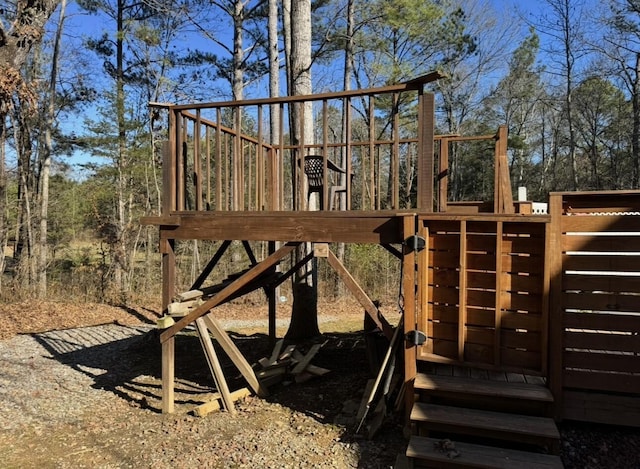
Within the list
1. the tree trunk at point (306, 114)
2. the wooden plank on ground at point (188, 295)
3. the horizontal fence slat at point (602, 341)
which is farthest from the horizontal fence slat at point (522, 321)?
the tree trunk at point (306, 114)

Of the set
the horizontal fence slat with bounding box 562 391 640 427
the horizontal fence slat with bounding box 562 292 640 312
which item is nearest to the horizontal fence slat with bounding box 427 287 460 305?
the horizontal fence slat with bounding box 562 292 640 312

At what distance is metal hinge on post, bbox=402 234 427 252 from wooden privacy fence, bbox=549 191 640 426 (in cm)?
96

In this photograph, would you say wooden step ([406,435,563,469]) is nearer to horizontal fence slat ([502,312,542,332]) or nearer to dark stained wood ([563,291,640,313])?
horizontal fence slat ([502,312,542,332])

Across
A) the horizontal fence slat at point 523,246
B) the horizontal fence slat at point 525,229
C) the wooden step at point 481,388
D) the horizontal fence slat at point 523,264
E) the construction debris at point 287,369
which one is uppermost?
the horizontal fence slat at point 525,229

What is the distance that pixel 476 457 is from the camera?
290 centimetres

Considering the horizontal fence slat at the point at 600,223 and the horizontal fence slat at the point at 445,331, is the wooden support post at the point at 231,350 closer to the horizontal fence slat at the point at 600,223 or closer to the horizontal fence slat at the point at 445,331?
the horizontal fence slat at the point at 445,331

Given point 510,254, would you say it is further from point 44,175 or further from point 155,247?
point 44,175

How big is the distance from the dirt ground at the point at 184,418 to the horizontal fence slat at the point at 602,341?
2.11 feet

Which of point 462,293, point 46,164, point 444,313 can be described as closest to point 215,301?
point 444,313

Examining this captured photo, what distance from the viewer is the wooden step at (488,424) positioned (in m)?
2.97

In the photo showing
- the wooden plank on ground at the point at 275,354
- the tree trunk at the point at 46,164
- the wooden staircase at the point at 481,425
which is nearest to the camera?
the wooden staircase at the point at 481,425

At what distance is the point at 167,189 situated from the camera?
4641 mm

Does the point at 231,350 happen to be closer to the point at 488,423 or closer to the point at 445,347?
the point at 445,347

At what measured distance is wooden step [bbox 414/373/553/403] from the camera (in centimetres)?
319
